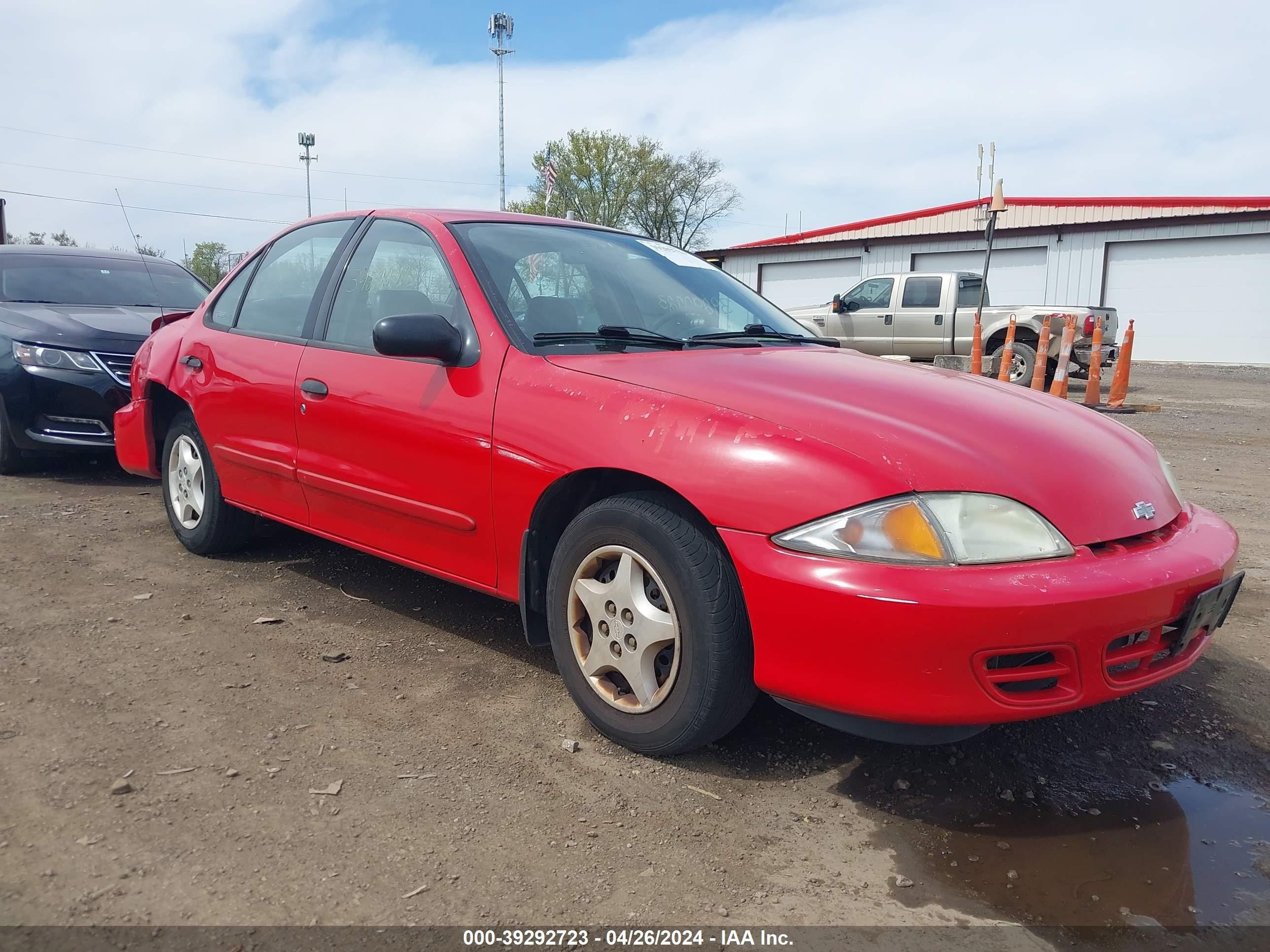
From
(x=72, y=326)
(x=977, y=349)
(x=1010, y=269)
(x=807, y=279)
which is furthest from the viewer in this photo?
(x=807, y=279)

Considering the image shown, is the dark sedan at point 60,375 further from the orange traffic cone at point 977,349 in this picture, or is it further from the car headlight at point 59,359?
the orange traffic cone at point 977,349

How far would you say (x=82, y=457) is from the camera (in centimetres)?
718

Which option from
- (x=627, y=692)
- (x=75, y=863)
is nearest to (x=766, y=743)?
(x=627, y=692)

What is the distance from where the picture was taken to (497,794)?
8.00 ft

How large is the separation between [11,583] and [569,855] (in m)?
3.10

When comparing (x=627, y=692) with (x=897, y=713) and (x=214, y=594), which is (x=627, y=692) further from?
(x=214, y=594)

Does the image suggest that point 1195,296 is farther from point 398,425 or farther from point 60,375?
point 398,425

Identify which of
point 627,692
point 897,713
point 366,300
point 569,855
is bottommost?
point 569,855

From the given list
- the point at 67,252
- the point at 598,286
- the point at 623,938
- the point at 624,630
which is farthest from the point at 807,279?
the point at 623,938

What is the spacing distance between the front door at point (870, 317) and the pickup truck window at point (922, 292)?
0.72ft

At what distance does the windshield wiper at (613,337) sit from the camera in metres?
3.00

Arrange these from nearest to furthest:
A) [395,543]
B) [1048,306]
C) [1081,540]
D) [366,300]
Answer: [1081,540]
[395,543]
[366,300]
[1048,306]

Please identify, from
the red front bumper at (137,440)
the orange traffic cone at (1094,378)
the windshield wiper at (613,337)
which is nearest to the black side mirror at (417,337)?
the windshield wiper at (613,337)

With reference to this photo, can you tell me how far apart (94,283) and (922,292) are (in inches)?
468
